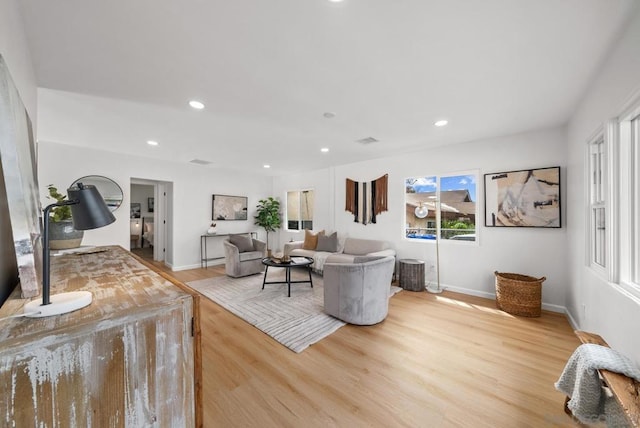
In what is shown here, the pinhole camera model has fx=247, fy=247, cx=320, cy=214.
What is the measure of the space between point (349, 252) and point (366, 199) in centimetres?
118

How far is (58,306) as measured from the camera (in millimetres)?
761

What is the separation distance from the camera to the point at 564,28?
1.58 m

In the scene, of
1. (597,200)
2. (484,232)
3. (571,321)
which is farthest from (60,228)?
(571,321)

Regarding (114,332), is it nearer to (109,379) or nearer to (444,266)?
(109,379)

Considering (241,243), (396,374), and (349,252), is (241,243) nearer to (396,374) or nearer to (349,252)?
(349,252)

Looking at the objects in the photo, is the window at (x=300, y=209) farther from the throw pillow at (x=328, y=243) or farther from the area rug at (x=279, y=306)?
the area rug at (x=279, y=306)

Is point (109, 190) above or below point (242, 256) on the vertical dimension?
above

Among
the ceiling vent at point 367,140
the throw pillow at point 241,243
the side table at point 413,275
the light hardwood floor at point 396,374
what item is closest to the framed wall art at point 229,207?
the throw pillow at point 241,243

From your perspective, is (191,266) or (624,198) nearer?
(624,198)

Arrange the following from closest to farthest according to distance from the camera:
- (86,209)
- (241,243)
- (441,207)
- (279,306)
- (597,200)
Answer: (86,209) → (597,200) → (279,306) → (441,207) → (241,243)

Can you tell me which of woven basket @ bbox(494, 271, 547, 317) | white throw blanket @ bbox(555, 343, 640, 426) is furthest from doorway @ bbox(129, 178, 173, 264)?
white throw blanket @ bbox(555, 343, 640, 426)

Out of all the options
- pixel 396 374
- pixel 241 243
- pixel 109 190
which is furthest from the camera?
pixel 241 243

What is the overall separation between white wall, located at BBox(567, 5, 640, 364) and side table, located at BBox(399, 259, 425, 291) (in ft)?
5.70

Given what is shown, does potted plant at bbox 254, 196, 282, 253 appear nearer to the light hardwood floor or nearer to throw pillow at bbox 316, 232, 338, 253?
throw pillow at bbox 316, 232, 338, 253
